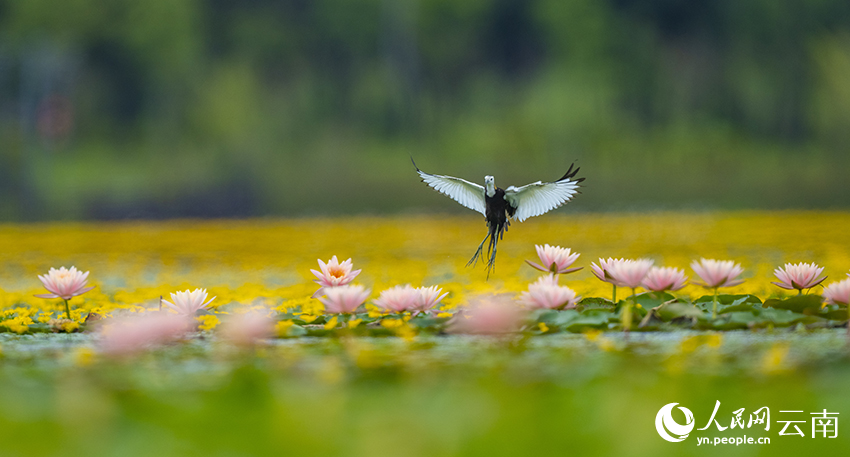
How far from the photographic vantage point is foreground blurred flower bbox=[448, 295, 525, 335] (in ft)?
5.26

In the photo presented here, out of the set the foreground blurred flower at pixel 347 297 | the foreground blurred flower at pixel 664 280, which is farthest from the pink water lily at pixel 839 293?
the foreground blurred flower at pixel 347 297

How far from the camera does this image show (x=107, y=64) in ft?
59.2

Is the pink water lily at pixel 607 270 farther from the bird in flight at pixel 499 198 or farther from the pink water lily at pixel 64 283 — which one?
the pink water lily at pixel 64 283

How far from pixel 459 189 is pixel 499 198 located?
11cm

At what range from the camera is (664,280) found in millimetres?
1701

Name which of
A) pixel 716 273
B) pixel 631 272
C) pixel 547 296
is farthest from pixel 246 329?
pixel 716 273

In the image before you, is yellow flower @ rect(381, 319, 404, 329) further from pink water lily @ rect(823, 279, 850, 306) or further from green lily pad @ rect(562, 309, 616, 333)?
pink water lily @ rect(823, 279, 850, 306)

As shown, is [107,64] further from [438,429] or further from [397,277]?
[438,429]

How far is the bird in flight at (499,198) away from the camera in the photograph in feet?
6.23

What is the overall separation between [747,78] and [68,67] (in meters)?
15.1

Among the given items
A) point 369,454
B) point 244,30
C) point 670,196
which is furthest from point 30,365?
point 244,30

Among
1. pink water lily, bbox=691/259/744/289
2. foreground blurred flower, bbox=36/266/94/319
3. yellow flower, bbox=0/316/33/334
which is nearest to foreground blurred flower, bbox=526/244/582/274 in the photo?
pink water lily, bbox=691/259/744/289

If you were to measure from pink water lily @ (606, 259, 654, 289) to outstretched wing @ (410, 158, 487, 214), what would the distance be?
397 millimetres

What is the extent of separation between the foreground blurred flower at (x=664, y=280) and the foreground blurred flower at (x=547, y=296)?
0.56 ft
